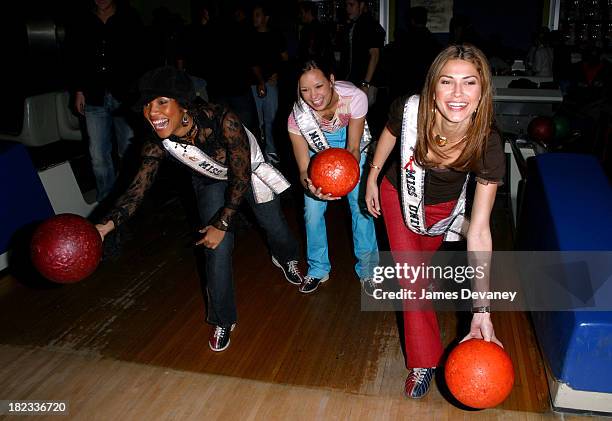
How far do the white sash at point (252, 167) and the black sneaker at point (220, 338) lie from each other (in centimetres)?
73

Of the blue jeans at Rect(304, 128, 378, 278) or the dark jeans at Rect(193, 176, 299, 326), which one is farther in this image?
the blue jeans at Rect(304, 128, 378, 278)

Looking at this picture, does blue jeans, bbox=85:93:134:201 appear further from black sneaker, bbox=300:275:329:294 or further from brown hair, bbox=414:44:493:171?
brown hair, bbox=414:44:493:171

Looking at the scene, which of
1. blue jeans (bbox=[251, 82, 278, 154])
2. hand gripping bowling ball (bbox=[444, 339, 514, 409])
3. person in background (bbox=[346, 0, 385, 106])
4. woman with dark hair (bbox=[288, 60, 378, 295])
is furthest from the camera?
blue jeans (bbox=[251, 82, 278, 154])

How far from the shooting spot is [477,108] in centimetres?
196

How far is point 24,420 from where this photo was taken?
2.35 meters

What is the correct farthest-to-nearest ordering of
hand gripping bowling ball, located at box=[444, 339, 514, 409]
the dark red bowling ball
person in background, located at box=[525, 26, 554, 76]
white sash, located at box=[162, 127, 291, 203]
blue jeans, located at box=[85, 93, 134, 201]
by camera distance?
person in background, located at box=[525, 26, 554, 76] → the dark red bowling ball → blue jeans, located at box=[85, 93, 134, 201] → white sash, located at box=[162, 127, 291, 203] → hand gripping bowling ball, located at box=[444, 339, 514, 409]

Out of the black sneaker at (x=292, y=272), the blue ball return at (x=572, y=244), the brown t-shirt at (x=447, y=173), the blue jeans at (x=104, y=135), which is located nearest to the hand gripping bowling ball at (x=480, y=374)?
the blue ball return at (x=572, y=244)

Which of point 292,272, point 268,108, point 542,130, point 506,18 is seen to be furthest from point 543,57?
point 292,272

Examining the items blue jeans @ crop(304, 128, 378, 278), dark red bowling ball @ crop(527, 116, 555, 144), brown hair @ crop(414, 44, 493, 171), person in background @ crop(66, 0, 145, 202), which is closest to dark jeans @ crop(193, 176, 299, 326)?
blue jeans @ crop(304, 128, 378, 278)

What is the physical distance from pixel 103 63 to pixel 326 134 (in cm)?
225

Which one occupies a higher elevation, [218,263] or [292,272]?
[218,263]

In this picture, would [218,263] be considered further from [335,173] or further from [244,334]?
[335,173]

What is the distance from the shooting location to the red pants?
2297 mm

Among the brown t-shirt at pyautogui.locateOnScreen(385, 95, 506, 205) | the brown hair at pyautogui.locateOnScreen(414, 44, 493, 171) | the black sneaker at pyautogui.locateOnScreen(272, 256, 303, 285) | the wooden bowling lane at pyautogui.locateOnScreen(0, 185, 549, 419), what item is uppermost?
the brown hair at pyautogui.locateOnScreen(414, 44, 493, 171)
